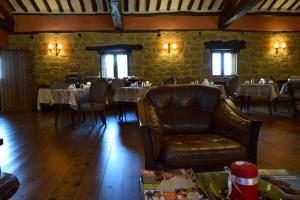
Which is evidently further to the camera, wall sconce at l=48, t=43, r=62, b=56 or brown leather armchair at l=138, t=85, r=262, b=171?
wall sconce at l=48, t=43, r=62, b=56

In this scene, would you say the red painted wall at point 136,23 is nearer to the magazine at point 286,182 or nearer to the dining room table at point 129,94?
the dining room table at point 129,94

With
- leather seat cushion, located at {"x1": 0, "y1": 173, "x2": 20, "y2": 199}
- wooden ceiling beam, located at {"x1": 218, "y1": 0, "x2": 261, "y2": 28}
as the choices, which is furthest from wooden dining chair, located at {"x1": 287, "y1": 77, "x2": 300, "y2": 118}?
leather seat cushion, located at {"x1": 0, "y1": 173, "x2": 20, "y2": 199}

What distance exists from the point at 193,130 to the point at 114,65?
696cm

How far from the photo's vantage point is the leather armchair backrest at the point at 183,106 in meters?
3.04

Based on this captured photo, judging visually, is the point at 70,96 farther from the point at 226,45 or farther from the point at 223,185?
the point at 226,45

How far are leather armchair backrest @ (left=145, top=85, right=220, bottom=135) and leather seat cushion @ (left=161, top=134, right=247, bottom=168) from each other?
485 millimetres

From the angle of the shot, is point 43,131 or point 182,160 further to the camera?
point 43,131

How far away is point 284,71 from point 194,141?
860 cm

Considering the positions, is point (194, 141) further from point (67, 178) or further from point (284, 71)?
point (284, 71)

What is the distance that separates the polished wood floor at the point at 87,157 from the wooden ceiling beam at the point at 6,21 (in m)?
4.06

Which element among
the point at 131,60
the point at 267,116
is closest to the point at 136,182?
the point at 267,116

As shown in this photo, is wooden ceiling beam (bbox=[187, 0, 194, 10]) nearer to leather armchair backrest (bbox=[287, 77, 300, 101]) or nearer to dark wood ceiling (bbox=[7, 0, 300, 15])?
dark wood ceiling (bbox=[7, 0, 300, 15])

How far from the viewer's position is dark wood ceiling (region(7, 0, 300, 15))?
9016mm

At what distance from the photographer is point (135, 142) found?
454 centimetres
